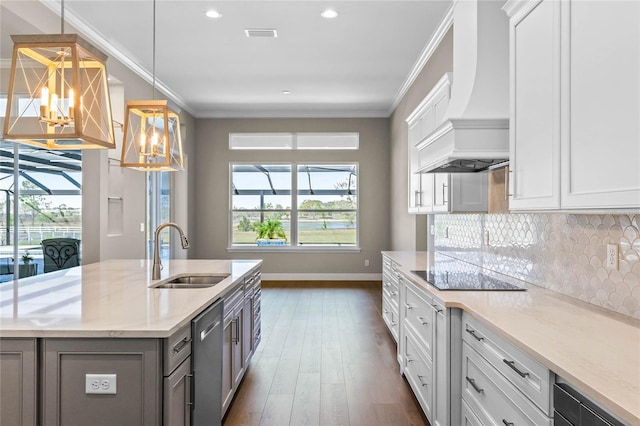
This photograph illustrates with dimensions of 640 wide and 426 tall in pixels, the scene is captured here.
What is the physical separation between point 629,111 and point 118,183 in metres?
5.19

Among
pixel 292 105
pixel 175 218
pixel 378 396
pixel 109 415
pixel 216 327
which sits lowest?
pixel 378 396

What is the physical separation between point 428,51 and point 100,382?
4.55m

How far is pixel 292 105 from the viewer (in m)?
7.53

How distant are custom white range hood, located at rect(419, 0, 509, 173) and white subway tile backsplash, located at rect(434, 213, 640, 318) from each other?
513 mm

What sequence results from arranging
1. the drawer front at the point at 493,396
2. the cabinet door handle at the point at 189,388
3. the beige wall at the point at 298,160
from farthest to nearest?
the beige wall at the point at 298,160
the cabinet door handle at the point at 189,388
the drawer front at the point at 493,396

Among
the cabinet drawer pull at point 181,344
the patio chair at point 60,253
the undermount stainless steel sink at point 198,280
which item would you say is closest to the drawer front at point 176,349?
the cabinet drawer pull at point 181,344

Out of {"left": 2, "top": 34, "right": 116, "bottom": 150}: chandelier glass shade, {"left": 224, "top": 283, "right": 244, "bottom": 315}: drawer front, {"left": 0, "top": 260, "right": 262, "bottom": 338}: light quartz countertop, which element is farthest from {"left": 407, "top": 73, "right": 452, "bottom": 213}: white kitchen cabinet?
{"left": 2, "top": 34, "right": 116, "bottom": 150}: chandelier glass shade

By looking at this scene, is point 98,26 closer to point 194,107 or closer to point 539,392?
point 194,107

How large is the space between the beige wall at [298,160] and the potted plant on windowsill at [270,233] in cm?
22

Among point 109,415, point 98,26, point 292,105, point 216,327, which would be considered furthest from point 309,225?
point 109,415

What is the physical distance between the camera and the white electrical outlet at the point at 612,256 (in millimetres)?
1896

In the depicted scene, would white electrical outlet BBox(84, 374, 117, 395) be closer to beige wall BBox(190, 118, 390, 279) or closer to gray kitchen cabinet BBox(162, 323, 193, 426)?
gray kitchen cabinet BBox(162, 323, 193, 426)

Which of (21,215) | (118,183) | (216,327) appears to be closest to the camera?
(216,327)

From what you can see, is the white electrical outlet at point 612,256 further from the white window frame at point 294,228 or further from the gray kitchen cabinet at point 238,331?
the white window frame at point 294,228
